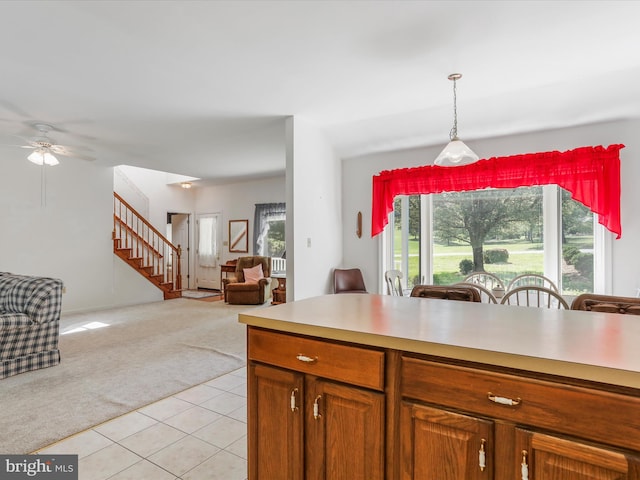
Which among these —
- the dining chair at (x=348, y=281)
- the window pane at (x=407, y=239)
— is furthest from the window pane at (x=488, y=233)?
the dining chair at (x=348, y=281)

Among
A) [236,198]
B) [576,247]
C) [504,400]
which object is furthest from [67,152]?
[576,247]

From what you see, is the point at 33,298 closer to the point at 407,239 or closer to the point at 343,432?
the point at 343,432

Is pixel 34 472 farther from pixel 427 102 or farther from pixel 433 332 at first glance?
pixel 427 102

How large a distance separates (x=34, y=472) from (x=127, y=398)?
Answer: 87 centimetres

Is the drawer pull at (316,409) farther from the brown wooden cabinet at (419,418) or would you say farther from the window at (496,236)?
the window at (496,236)

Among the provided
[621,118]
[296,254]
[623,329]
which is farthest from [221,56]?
[621,118]

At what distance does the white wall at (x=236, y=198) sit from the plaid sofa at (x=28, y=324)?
474 cm

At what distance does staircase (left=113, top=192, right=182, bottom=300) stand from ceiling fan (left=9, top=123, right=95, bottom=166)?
1.39 m

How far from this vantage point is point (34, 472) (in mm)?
1819

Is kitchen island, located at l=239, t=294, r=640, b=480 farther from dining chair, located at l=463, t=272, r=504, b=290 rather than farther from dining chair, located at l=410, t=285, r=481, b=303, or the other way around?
dining chair, located at l=463, t=272, r=504, b=290

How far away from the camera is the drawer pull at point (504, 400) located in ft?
3.16

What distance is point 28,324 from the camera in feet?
10.6

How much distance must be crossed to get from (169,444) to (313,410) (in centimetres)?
131

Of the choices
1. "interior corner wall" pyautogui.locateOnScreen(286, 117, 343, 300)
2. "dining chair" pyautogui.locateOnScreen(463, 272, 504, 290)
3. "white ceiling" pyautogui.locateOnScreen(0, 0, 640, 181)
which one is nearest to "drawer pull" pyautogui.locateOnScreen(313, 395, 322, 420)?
"white ceiling" pyautogui.locateOnScreen(0, 0, 640, 181)
